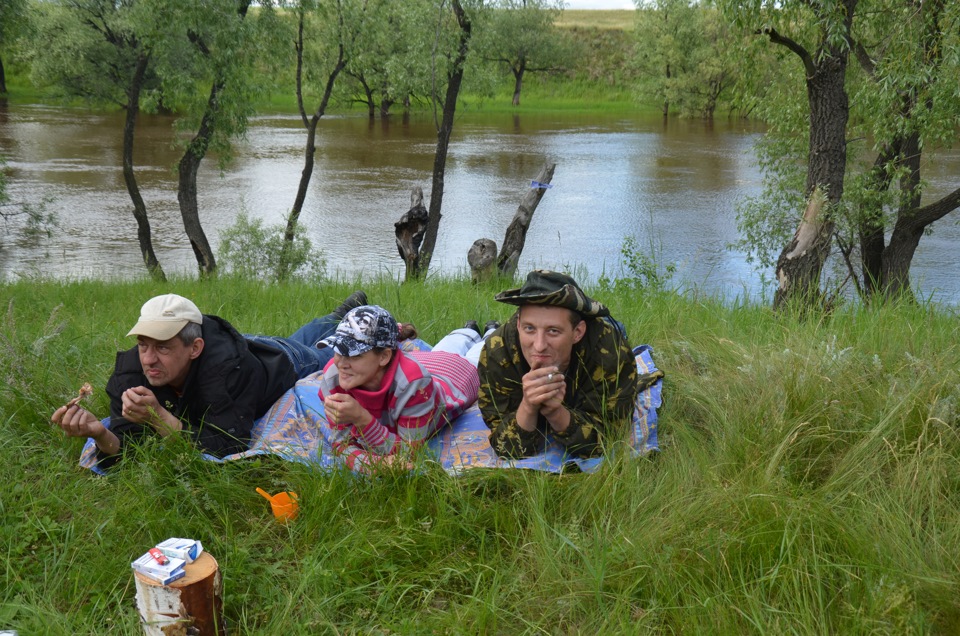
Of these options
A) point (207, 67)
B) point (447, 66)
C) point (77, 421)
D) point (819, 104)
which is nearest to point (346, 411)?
point (77, 421)

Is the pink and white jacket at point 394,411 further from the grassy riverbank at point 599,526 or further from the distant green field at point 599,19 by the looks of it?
the distant green field at point 599,19

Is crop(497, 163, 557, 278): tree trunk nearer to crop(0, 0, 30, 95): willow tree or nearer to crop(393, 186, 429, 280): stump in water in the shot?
crop(393, 186, 429, 280): stump in water

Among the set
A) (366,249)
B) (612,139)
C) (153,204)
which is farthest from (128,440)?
(612,139)

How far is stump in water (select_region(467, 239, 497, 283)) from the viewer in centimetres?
954

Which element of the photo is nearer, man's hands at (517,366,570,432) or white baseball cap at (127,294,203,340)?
man's hands at (517,366,570,432)

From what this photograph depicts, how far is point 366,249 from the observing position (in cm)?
1998

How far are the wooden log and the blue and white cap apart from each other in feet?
4.09

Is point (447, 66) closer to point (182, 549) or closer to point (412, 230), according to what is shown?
point (412, 230)

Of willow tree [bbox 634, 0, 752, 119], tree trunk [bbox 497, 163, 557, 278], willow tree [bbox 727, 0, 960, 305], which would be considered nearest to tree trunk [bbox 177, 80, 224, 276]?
tree trunk [bbox 497, 163, 557, 278]

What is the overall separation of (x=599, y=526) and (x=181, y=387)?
2220 mm

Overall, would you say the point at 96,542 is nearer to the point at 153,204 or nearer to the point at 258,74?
the point at 258,74

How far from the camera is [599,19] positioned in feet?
267

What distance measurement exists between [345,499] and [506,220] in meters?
20.0

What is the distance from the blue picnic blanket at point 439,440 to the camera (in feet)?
12.6
